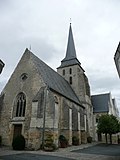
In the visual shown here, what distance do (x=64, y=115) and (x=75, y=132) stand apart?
3.35 meters

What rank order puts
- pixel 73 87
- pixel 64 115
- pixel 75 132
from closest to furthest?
pixel 64 115 → pixel 75 132 → pixel 73 87

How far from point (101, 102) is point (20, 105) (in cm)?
2095

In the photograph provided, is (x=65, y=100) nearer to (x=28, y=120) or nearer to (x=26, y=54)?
(x=28, y=120)

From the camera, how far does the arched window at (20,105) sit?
16656 mm

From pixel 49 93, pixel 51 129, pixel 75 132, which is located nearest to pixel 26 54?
pixel 49 93

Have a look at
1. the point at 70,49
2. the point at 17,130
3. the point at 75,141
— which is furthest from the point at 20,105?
the point at 70,49

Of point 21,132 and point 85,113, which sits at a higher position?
point 85,113

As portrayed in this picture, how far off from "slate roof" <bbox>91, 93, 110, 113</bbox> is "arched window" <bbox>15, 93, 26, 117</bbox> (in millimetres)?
18722

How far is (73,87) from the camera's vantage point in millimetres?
28219

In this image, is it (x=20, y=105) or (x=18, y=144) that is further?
(x=20, y=105)

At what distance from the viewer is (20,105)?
17000mm

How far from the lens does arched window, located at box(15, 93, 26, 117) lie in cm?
1666

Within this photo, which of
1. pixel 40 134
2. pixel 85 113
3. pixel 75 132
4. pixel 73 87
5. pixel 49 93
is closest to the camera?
pixel 40 134

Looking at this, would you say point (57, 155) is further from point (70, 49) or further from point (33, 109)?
point (70, 49)
